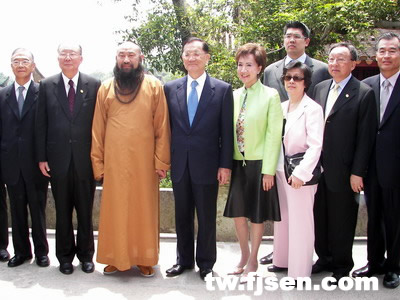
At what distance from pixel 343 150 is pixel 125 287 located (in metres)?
2.19

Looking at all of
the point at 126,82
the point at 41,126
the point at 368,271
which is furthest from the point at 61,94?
the point at 368,271

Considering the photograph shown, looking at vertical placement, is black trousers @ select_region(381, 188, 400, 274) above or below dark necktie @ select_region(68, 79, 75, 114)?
below

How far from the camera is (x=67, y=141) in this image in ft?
12.9

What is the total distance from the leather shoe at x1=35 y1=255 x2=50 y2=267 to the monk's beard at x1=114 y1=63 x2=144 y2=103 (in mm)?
1727

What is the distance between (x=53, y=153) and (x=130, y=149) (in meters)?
0.74

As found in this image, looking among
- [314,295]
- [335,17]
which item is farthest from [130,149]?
[335,17]

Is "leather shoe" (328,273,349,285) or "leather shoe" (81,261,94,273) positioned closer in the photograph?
"leather shoe" (328,273,349,285)

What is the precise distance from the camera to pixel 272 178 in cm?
363

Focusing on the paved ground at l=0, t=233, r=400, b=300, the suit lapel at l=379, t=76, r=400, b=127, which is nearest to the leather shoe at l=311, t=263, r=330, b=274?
the paved ground at l=0, t=233, r=400, b=300

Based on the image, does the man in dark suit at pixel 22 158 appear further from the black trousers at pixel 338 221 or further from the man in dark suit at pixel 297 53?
the black trousers at pixel 338 221

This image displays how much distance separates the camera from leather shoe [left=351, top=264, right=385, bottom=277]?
12.8ft

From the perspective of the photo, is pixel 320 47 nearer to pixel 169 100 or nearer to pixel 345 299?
pixel 169 100

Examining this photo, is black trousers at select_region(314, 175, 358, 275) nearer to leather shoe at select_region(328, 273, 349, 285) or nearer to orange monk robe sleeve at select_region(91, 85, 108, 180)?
leather shoe at select_region(328, 273, 349, 285)

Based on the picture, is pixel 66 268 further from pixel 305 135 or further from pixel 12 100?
pixel 305 135
